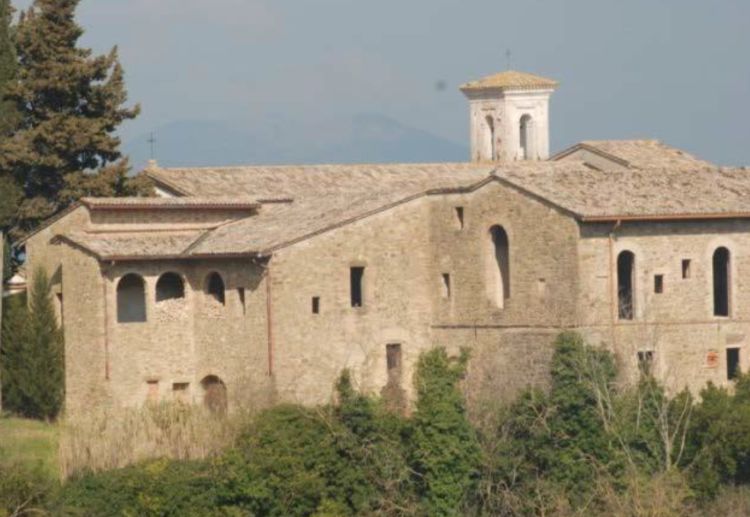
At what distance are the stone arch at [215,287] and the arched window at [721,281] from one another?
843 centimetres

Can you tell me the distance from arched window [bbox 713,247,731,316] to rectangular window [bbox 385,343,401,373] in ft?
17.8

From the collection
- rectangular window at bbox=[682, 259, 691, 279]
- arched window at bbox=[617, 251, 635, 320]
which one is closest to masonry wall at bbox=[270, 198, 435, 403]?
arched window at bbox=[617, 251, 635, 320]

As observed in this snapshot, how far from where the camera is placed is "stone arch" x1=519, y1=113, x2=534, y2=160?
65875mm

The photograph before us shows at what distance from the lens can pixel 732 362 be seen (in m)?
47.1

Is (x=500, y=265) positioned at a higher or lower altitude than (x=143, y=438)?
higher

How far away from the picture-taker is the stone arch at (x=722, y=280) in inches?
1853

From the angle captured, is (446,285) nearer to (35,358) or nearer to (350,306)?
(350,306)

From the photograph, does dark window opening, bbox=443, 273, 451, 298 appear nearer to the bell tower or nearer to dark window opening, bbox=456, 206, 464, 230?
dark window opening, bbox=456, 206, 464, 230

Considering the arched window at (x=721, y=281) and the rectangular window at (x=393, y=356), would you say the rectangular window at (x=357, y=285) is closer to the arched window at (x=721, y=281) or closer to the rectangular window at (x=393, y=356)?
the rectangular window at (x=393, y=356)

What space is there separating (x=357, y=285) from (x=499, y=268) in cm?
242

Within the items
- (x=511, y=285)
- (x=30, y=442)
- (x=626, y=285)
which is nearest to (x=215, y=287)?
(x=30, y=442)

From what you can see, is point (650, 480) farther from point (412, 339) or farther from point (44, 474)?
point (44, 474)

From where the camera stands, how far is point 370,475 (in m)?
43.5

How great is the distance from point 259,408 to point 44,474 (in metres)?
4.29
